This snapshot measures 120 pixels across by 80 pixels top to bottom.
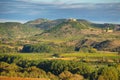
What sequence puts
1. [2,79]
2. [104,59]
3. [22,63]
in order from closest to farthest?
[2,79] < [22,63] < [104,59]

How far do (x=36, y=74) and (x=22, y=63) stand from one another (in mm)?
38530

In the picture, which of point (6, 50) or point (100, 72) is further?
point (6, 50)

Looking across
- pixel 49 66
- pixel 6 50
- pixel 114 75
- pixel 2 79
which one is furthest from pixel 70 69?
pixel 6 50

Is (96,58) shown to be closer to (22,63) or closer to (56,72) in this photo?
(22,63)

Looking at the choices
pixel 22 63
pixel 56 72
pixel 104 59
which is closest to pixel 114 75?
pixel 56 72

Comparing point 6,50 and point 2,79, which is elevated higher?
point 2,79

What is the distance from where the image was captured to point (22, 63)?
11994 centimetres

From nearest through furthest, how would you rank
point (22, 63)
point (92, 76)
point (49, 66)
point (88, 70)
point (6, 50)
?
1. point (92, 76)
2. point (88, 70)
3. point (49, 66)
4. point (22, 63)
5. point (6, 50)

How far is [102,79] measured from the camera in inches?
3159

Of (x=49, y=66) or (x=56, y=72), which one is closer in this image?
(x=56, y=72)

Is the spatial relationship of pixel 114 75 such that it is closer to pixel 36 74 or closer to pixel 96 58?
pixel 36 74

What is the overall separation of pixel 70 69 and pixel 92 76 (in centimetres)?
1514

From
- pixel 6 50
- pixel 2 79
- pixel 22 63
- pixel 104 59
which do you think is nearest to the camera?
→ pixel 2 79

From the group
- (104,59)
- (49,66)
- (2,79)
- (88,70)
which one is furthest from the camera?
(104,59)
